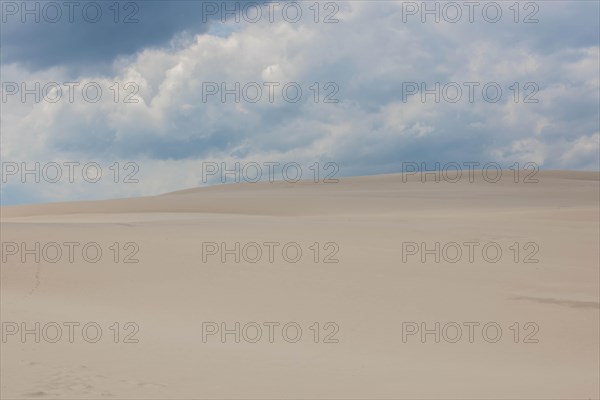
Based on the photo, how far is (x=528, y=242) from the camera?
1864 cm

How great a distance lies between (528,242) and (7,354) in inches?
561

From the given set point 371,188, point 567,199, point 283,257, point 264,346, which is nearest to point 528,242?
point 283,257

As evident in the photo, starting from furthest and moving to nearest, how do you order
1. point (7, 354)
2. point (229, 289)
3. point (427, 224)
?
point (427, 224)
point (229, 289)
point (7, 354)

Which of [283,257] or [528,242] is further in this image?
[528,242]

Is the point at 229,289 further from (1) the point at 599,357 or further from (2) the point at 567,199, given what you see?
(2) the point at 567,199

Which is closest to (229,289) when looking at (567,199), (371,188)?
(567,199)

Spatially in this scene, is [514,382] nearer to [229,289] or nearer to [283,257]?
[229,289]

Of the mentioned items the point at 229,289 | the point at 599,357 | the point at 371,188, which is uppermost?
the point at 371,188

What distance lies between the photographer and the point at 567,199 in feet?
137

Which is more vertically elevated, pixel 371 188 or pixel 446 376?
pixel 371 188

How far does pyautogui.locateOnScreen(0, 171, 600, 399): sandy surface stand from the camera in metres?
8.09

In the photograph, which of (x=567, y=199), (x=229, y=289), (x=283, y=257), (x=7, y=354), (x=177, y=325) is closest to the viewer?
(x=7, y=354)

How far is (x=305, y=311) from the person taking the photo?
12.0 metres

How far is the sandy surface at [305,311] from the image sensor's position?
8086 mm
